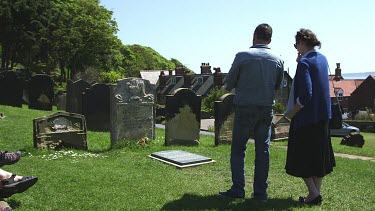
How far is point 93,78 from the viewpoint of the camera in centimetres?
4356

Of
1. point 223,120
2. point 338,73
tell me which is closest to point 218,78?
point 338,73

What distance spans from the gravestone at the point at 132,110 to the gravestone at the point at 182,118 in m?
0.48

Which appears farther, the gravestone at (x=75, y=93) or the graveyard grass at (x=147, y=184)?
the gravestone at (x=75, y=93)

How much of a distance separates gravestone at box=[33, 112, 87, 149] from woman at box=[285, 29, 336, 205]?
5885 millimetres

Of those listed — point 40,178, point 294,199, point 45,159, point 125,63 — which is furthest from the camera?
point 125,63

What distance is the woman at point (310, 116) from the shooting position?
4.80m

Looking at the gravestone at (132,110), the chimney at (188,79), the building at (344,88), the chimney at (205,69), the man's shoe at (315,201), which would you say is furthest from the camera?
the chimney at (205,69)

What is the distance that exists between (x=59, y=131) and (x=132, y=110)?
6.39ft

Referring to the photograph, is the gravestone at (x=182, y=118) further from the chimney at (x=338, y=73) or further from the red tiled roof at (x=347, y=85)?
the chimney at (x=338, y=73)

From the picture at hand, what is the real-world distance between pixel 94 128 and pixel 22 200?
9.78 m

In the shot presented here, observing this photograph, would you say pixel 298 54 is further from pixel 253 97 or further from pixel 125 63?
pixel 125 63

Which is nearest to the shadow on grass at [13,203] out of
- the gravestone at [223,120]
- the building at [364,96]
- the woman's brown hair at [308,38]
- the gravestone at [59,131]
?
the woman's brown hair at [308,38]

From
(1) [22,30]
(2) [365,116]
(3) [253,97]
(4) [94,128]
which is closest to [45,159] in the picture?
(3) [253,97]

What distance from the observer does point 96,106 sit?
14.7 metres
